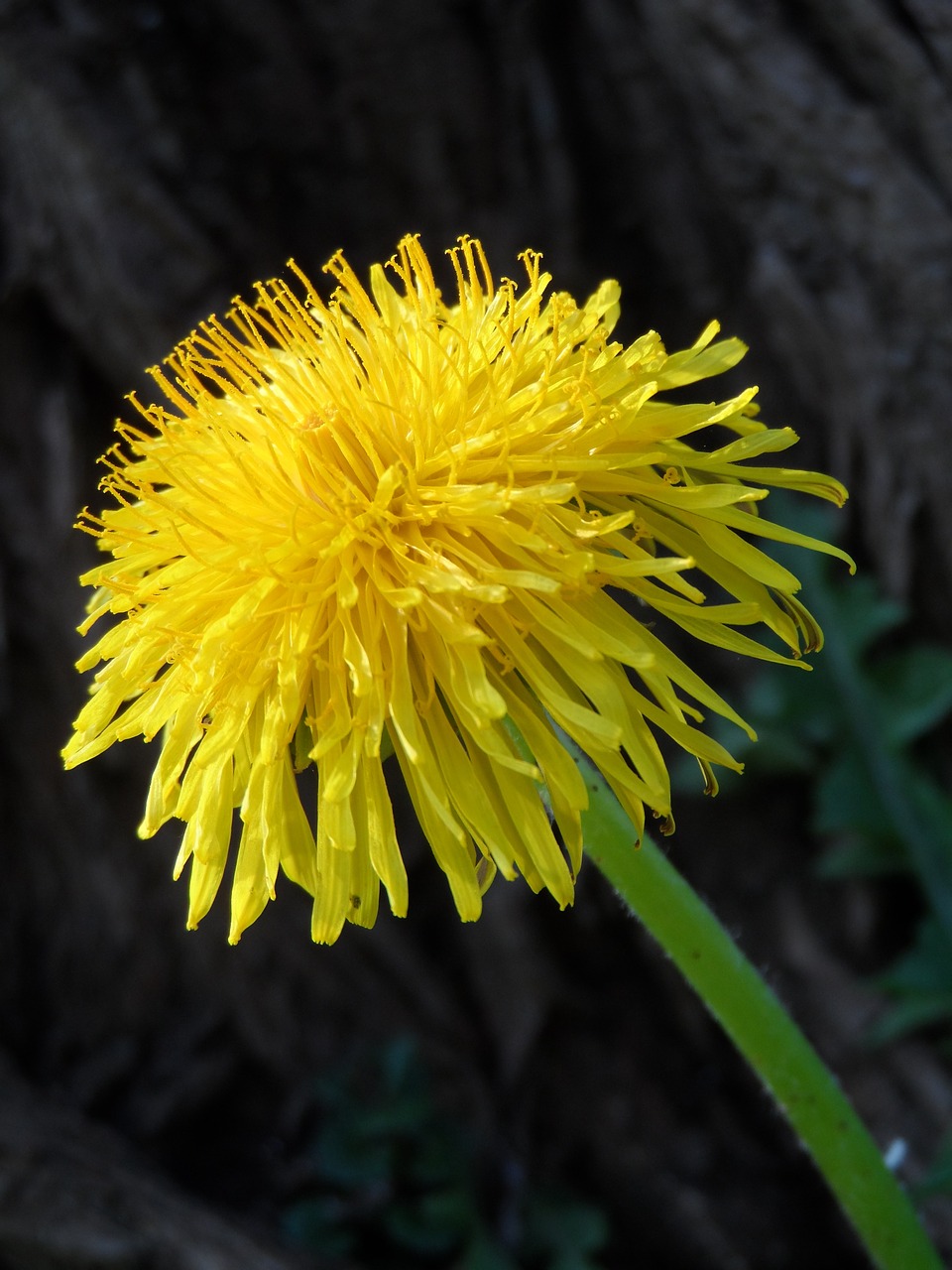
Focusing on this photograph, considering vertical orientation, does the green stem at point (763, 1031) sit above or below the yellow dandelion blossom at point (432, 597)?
below

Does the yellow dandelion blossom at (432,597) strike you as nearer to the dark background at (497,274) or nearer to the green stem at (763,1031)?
the green stem at (763,1031)

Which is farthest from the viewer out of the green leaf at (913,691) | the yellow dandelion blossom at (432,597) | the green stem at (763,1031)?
the green leaf at (913,691)

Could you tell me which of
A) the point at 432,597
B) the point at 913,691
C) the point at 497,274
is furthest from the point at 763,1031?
the point at 497,274

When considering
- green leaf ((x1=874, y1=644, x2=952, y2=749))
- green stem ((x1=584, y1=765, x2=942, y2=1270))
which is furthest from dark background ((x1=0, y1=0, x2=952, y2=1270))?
green stem ((x1=584, y1=765, x2=942, y2=1270))

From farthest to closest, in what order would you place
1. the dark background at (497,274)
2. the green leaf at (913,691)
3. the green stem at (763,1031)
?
the green leaf at (913,691) < the dark background at (497,274) < the green stem at (763,1031)

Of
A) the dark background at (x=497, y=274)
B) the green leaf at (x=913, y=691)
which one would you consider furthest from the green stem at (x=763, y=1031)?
the green leaf at (x=913, y=691)

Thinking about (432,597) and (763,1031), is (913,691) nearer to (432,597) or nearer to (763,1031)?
(763,1031)

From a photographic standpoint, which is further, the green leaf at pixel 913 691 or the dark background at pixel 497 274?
the green leaf at pixel 913 691
